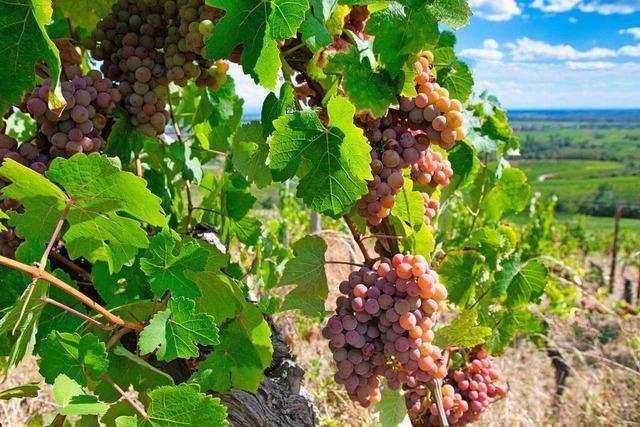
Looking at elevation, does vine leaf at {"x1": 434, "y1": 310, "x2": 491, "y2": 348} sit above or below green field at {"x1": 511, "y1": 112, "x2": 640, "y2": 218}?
above

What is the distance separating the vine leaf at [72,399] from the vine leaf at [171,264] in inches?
8.1

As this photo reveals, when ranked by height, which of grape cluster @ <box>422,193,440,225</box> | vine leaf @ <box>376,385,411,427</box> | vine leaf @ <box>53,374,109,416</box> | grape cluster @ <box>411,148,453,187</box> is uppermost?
grape cluster @ <box>411,148,453,187</box>

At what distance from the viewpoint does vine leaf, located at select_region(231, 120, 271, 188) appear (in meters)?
1.33

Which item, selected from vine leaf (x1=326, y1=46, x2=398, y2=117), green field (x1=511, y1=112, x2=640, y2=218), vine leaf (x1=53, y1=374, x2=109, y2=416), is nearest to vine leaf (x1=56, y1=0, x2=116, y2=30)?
vine leaf (x1=326, y1=46, x2=398, y2=117)

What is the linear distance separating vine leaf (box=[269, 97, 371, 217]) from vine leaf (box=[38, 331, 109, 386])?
44cm

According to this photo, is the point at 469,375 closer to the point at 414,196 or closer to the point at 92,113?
the point at 414,196

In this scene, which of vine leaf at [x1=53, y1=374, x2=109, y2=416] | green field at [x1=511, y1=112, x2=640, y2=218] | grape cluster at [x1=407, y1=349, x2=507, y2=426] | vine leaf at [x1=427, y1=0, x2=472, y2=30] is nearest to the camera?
vine leaf at [x1=53, y1=374, x2=109, y2=416]

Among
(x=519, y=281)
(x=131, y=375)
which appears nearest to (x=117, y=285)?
(x=131, y=375)

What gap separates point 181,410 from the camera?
1.12m

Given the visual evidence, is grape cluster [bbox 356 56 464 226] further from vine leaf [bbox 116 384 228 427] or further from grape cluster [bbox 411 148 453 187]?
vine leaf [bbox 116 384 228 427]

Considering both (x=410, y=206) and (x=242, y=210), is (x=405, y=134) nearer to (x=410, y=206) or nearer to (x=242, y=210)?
(x=410, y=206)

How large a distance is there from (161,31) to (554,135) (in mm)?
89855

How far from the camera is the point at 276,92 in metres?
1.26

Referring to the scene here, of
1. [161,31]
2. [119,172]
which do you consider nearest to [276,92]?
[119,172]
